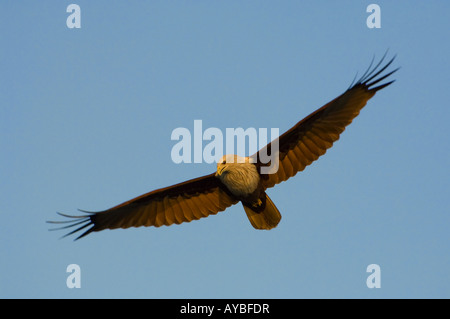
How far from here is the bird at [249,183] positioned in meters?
9.91

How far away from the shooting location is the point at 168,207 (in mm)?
11008

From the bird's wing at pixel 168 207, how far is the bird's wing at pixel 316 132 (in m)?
1.01

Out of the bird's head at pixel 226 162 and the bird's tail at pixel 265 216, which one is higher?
the bird's head at pixel 226 162

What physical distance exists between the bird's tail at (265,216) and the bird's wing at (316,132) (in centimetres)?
36

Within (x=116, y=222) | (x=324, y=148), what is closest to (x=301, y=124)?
(x=324, y=148)

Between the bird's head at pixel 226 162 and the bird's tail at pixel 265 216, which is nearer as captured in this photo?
the bird's head at pixel 226 162

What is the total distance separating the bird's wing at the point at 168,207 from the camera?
35.4 feet

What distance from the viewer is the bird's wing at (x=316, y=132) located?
980cm

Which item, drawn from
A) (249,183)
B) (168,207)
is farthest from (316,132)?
(168,207)

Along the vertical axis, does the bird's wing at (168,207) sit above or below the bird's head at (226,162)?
below

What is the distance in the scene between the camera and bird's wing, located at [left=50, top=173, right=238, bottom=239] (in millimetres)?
10797

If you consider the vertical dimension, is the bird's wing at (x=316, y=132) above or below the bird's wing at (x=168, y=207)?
above

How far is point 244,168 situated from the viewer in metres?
10.1
